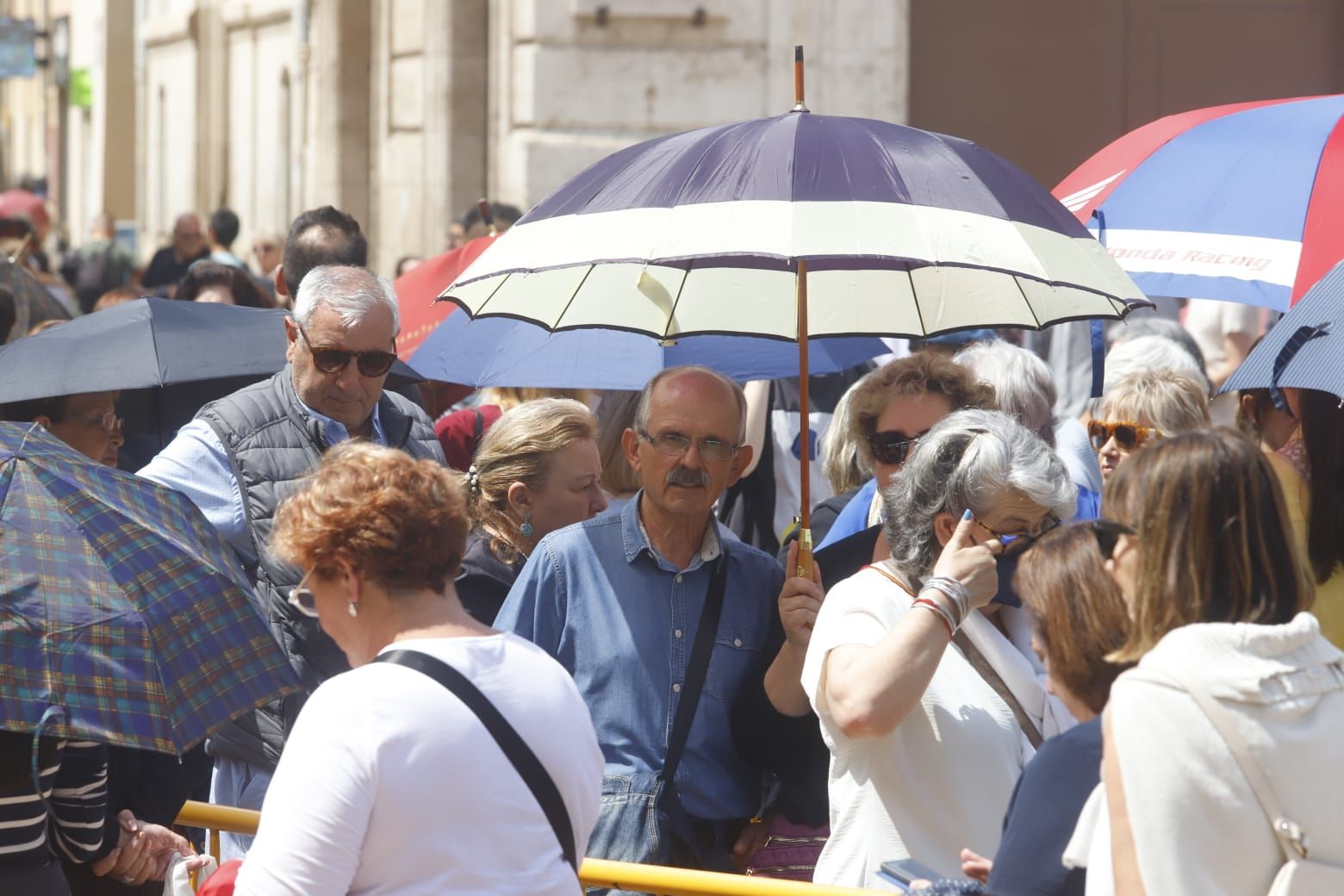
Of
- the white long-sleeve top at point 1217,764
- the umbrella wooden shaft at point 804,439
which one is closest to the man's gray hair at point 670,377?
the umbrella wooden shaft at point 804,439

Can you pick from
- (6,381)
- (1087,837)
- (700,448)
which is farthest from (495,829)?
(6,381)

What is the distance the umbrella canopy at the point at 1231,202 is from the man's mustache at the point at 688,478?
67.0 inches

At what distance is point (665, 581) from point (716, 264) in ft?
3.86

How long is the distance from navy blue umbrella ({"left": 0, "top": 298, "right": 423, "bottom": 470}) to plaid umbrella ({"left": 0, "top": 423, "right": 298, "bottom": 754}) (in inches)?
70.5

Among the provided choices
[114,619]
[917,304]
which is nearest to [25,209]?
[917,304]

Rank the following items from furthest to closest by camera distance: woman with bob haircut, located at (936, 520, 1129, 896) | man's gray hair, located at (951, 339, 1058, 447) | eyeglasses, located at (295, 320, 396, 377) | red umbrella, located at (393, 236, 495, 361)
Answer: red umbrella, located at (393, 236, 495, 361) < man's gray hair, located at (951, 339, 1058, 447) < eyeglasses, located at (295, 320, 396, 377) < woman with bob haircut, located at (936, 520, 1129, 896)

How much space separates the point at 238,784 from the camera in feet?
17.0

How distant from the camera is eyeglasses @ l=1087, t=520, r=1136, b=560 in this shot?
330 cm

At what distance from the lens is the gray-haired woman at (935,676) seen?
3.93 metres

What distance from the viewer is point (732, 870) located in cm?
452

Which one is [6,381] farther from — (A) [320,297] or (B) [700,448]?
(B) [700,448]

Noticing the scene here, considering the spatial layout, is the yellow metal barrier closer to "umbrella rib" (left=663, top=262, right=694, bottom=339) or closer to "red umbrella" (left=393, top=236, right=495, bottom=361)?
"umbrella rib" (left=663, top=262, right=694, bottom=339)

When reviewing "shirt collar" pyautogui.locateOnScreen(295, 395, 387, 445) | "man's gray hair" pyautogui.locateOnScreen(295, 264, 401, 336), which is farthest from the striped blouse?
"man's gray hair" pyautogui.locateOnScreen(295, 264, 401, 336)

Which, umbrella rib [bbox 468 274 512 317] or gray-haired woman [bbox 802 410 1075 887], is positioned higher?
umbrella rib [bbox 468 274 512 317]
